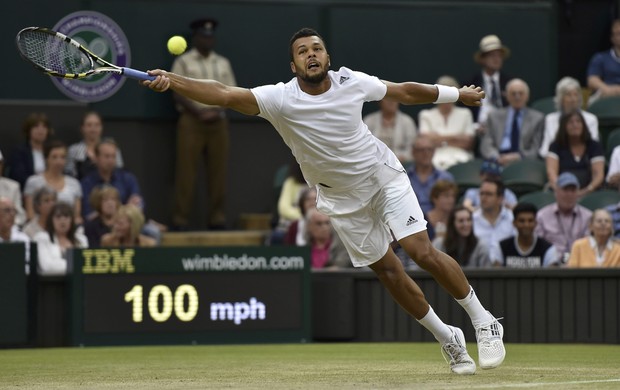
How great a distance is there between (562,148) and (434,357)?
172 inches

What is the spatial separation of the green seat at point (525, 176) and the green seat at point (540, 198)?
14.7 inches

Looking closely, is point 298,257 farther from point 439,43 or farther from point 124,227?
point 439,43

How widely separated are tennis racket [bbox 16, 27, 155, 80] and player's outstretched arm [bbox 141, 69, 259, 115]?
0.49 m

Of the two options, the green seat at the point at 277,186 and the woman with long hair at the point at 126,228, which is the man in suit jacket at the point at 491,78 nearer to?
A: the green seat at the point at 277,186

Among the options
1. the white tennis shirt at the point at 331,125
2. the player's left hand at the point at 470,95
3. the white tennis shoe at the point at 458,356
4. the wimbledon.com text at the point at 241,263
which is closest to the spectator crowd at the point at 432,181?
the wimbledon.com text at the point at 241,263

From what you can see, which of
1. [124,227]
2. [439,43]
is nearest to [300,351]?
[124,227]

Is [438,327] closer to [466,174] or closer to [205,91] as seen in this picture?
[205,91]

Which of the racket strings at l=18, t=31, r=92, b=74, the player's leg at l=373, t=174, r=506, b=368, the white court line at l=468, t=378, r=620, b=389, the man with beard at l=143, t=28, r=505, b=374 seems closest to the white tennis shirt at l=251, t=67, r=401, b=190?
the man with beard at l=143, t=28, r=505, b=374

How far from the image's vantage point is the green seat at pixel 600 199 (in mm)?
12992

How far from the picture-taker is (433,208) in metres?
13.1

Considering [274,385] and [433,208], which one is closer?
[274,385]

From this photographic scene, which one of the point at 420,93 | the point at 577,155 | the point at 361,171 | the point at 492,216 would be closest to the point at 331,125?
the point at 361,171

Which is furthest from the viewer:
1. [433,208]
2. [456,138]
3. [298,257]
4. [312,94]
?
[456,138]

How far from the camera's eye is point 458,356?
317 inches
